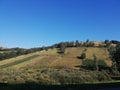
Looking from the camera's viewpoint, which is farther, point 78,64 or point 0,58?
point 0,58

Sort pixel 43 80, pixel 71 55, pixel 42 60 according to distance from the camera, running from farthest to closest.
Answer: pixel 71 55 < pixel 42 60 < pixel 43 80

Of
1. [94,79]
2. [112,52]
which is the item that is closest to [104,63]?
[112,52]

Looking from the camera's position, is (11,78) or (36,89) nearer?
(36,89)

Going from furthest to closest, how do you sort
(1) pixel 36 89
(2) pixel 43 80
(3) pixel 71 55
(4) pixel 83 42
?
(4) pixel 83 42 < (3) pixel 71 55 < (2) pixel 43 80 < (1) pixel 36 89

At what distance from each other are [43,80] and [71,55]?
66084 millimetres

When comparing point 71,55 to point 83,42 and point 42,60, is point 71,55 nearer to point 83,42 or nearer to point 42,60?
point 42,60

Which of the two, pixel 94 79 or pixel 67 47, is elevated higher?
pixel 67 47

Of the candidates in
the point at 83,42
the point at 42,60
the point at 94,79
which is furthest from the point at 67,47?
the point at 94,79

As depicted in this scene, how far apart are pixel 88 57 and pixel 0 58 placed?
48068 millimetres

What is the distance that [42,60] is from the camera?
109 m

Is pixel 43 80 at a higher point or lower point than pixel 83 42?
lower

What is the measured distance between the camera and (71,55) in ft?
392

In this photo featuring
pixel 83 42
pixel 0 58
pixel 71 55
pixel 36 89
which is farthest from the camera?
pixel 83 42

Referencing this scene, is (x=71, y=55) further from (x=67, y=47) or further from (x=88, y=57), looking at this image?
(x=67, y=47)
